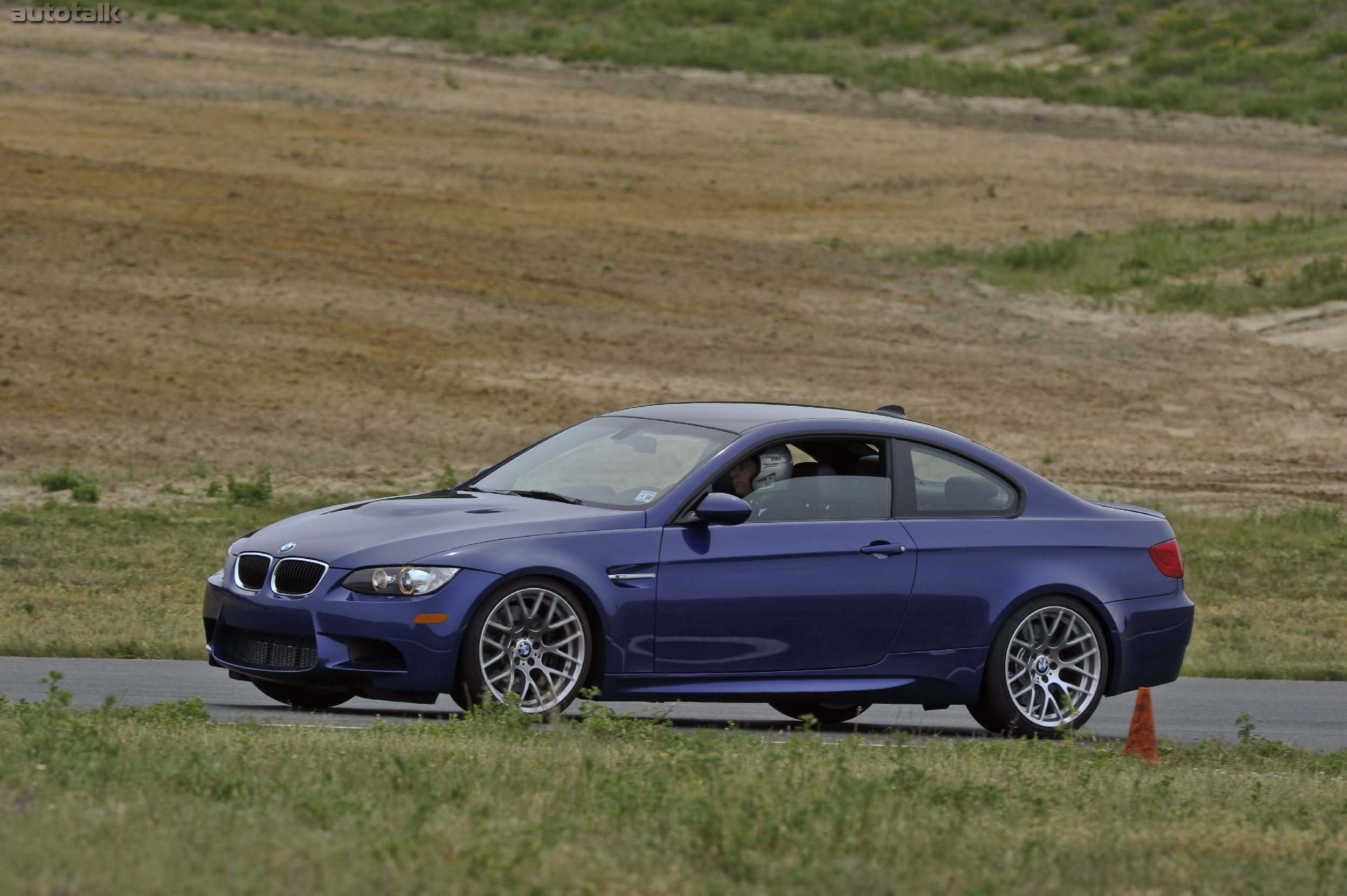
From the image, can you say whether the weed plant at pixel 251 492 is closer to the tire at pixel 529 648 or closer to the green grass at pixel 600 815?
the tire at pixel 529 648

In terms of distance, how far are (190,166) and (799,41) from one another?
25512mm

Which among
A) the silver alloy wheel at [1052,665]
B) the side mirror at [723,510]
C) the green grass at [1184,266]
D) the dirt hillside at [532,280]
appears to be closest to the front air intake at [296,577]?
the side mirror at [723,510]

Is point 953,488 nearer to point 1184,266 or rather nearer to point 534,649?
Result: point 534,649

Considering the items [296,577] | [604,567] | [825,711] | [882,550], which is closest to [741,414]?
[882,550]

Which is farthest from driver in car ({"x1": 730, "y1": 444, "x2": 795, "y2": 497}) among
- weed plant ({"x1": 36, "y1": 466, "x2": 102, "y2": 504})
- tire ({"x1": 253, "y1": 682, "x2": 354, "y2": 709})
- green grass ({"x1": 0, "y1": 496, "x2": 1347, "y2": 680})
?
weed plant ({"x1": 36, "y1": 466, "x2": 102, "y2": 504})

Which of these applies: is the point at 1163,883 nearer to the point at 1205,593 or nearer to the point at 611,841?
the point at 611,841

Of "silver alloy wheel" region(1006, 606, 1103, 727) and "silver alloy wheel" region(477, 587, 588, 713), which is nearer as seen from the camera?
"silver alloy wheel" region(477, 587, 588, 713)

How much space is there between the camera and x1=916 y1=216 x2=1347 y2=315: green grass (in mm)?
33125

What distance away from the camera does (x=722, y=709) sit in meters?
10.9

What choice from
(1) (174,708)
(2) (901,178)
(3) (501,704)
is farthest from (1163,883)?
(2) (901,178)

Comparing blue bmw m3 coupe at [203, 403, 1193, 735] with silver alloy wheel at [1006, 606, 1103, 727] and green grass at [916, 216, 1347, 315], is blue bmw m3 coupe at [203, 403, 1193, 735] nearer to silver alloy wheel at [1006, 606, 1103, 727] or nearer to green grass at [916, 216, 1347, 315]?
silver alloy wheel at [1006, 606, 1103, 727]

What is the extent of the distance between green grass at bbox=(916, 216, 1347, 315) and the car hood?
25.1 m

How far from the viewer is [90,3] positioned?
50.2 metres

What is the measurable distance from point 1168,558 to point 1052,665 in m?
0.94
